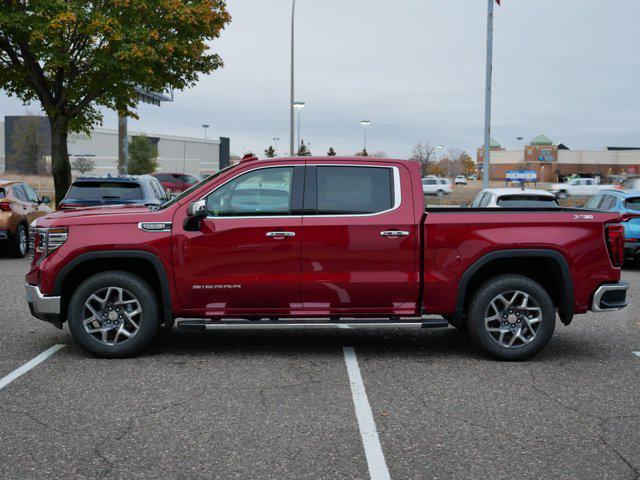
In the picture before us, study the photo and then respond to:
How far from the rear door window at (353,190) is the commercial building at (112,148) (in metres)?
95.8

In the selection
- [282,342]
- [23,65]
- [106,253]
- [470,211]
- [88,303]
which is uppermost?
[23,65]

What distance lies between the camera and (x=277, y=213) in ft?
22.7

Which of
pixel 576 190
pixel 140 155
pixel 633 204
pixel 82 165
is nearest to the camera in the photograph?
pixel 633 204

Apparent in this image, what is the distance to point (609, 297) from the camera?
6.93m

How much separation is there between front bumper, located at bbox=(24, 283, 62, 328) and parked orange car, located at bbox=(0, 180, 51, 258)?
921 cm

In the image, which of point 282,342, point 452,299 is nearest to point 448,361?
point 452,299

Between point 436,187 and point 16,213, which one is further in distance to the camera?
point 436,187

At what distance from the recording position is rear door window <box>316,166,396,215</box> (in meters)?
6.93

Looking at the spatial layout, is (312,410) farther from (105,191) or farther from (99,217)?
(105,191)

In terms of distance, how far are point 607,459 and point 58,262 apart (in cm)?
490

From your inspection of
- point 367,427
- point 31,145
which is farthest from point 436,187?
point 31,145

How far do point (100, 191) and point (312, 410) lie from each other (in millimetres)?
9576

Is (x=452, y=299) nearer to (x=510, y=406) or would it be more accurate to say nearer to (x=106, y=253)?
(x=510, y=406)

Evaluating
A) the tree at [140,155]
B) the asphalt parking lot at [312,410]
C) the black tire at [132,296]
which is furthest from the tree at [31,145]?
the black tire at [132,296]
